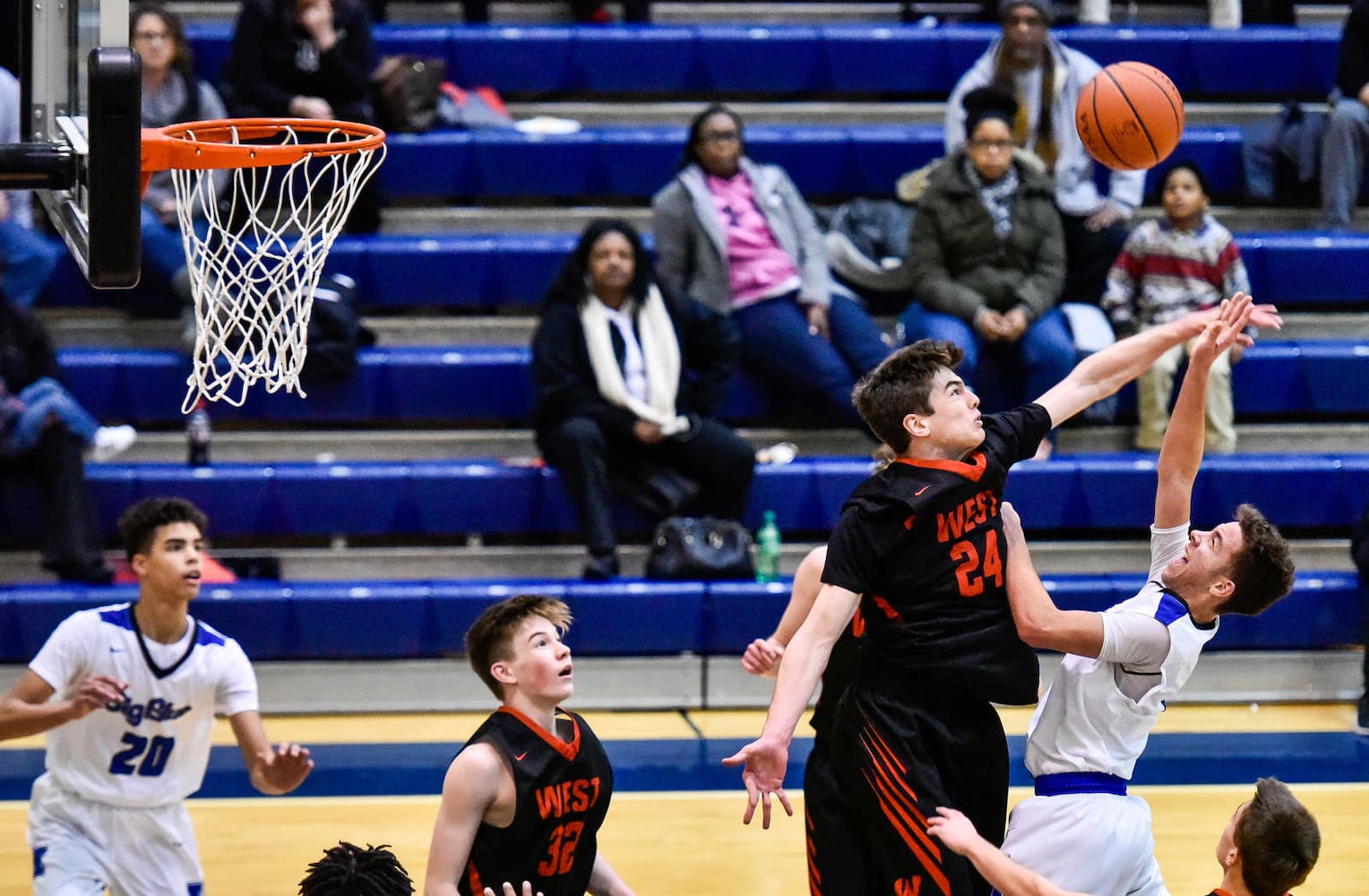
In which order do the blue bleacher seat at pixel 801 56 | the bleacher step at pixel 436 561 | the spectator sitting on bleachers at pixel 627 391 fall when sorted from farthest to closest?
1. the blue bleacher seat at pixel 801 56
2. the bleacher step at pixel 436 561
3. the spectator sitting on bleachers at pixel 627 391

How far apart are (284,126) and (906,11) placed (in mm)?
6280

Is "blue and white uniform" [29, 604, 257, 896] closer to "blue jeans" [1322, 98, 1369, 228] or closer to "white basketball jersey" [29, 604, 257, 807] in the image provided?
"white basketball jersey" [29, 604, 257, 807]

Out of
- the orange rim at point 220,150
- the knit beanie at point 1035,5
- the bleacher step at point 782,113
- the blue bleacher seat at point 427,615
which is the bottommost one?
the blue bleacher seat at point 427,615

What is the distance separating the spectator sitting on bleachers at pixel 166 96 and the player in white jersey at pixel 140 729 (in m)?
3.48

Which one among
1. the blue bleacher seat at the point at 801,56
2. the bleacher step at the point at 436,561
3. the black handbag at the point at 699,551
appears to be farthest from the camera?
the blue bleacher seat at the point at 801,56

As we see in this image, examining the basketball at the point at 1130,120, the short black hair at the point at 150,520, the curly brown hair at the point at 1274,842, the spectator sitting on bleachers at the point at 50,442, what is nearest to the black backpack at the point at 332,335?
the spectator sitting on bleachers at the point at 50,442

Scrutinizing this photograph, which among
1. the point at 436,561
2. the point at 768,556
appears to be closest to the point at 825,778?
the point at 768,556

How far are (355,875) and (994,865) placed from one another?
4.12ft

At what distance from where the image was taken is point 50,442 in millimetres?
7547

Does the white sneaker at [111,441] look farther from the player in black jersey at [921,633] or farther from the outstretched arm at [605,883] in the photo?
the player in black jersey at [921,633]

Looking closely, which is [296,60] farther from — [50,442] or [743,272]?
[743,272]

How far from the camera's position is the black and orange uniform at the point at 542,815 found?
396cm

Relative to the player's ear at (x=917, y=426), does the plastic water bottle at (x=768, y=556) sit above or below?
below

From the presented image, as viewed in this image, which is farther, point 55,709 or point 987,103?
point 987,103
